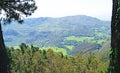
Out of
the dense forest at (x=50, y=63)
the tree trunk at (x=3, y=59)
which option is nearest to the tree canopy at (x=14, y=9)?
the tree trunk at (x=3, y=59)

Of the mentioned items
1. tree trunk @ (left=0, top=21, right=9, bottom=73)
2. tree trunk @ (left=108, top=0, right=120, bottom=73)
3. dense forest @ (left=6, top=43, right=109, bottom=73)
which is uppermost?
tree trunk @ (left=108, top=0, right=120, bottom=73)

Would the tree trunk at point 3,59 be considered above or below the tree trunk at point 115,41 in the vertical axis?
below

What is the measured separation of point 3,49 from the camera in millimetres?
12102

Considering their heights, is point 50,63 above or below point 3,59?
below

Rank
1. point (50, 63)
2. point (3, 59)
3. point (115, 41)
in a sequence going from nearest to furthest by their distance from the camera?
point (115, 41) → point (3, 59) → point (50, 63)

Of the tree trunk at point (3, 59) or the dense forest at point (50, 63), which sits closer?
the tree trunk at point (3, 59)

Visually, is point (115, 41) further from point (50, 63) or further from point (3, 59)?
point (50, 63)

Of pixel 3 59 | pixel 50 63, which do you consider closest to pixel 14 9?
pixel 3 59

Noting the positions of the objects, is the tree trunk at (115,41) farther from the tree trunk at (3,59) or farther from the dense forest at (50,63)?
the dense forest at (50,63)

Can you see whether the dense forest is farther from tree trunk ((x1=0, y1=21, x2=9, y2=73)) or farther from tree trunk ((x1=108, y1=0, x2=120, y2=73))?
tree trunk ((x1=108, y1=0, x2=120, y2=73))

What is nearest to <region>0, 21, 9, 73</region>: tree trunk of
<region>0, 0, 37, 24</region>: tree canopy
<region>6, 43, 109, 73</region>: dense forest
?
<region>0, 0, 37, 24</region>: tree canopy

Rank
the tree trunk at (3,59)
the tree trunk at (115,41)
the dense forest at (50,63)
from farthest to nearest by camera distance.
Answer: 1. the dense forest at (50,63)
2. the tree trunk at (3,59)
3. the tree trunk at (115,41)

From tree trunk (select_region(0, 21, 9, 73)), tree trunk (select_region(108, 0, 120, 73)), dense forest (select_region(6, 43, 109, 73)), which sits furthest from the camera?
dense forest (select_region(6, 43, 109, 73))

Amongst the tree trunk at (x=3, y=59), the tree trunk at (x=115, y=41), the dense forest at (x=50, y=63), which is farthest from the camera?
the dense forest at (x=50, y=63)
